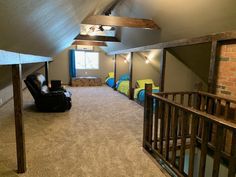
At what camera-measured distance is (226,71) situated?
2.45m

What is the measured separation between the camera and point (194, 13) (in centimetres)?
270

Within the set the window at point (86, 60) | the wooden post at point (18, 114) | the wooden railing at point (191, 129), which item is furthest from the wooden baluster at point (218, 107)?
the window at point (86, 60)

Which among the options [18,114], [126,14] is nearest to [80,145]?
[18,114]

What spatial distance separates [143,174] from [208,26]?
2.35 metres

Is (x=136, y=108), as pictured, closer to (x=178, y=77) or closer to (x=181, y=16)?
(x=178, y=77)

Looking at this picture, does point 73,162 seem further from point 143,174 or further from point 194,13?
point 194,13

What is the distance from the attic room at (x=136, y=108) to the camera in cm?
179

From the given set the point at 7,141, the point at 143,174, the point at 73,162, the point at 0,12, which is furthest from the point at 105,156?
the point at 0,12

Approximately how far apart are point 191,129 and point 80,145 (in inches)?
67.7

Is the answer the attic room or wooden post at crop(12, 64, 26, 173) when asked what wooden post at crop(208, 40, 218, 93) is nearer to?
the attic room

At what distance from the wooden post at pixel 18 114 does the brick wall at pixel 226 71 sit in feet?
8.58

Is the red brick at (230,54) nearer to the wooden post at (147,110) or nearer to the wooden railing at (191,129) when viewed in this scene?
the wooden railing at (191,129)

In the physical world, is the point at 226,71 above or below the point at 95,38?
below

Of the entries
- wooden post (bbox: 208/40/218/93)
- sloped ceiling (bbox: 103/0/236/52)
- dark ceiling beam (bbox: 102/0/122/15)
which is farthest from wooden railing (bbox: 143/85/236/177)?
dark ceiling beam (bbox: 102/0/122/15)
